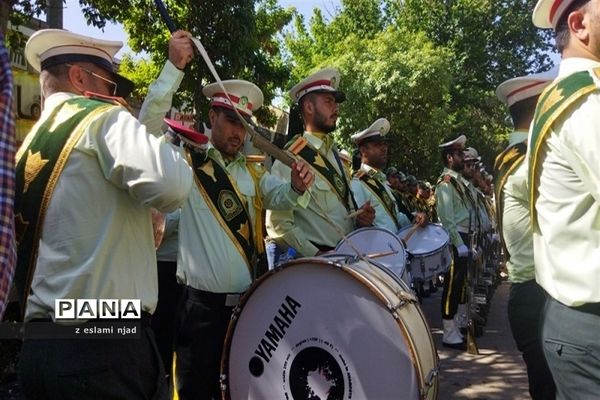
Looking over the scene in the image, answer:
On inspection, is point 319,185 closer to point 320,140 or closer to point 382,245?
point 320,140

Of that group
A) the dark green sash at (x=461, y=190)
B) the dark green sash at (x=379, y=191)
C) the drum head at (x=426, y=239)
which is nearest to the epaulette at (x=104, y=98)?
the drum head at (x=426, y=239)

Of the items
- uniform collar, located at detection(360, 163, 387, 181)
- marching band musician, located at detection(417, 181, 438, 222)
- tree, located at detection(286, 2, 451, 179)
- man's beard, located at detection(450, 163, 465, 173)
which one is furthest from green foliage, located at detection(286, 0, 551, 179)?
uniform collar, located at detection(360, 163, 387, 181)

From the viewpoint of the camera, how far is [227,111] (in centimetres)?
375

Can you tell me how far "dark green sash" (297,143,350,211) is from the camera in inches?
170

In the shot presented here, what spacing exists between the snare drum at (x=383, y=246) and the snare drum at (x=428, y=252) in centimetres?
164

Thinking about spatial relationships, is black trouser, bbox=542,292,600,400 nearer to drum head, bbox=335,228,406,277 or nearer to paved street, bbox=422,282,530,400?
drum head, bbox=335,228,406,277

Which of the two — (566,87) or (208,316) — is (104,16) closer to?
(208,316)

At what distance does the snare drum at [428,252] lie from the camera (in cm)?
596

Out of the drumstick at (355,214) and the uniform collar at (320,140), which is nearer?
the drumstick at (355,214)

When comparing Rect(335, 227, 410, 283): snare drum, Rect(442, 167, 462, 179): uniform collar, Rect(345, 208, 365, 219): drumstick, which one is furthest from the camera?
Rect(442, 167, 462, 179): uniform collar

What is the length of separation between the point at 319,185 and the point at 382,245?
0.59 m

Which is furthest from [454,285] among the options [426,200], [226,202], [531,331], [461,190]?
[426,200]

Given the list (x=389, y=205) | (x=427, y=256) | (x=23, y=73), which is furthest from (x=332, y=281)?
(x=23, y=73)

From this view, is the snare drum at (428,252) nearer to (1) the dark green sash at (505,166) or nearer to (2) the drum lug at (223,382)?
(1) the dark green sash at (505,166)
